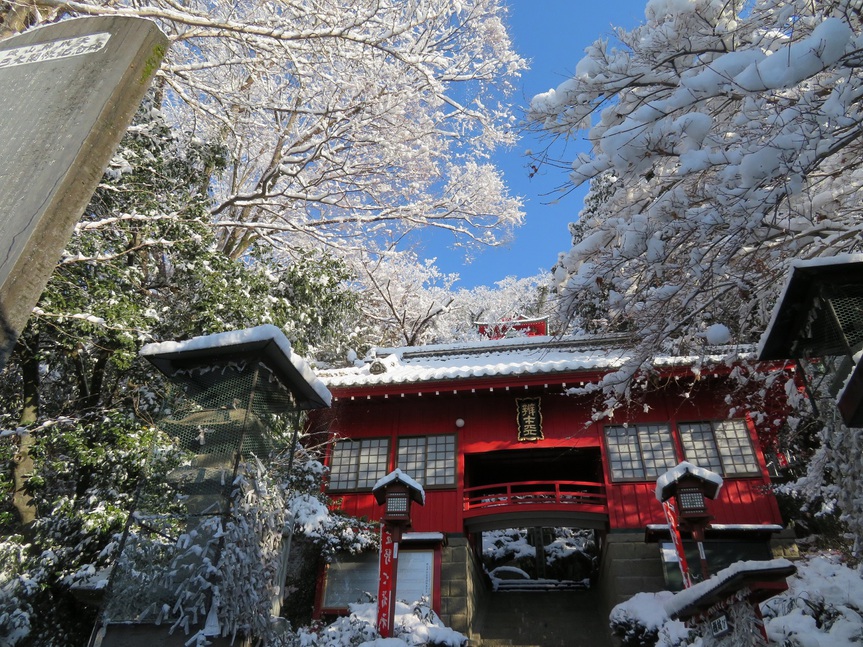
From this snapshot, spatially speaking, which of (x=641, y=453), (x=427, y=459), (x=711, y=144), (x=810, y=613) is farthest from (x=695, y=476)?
(x=711, y=144)

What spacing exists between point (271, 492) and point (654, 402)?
9883mm

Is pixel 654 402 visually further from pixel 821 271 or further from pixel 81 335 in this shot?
pixel 81 335

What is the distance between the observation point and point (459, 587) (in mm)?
11039

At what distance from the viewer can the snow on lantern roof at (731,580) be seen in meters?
4.67

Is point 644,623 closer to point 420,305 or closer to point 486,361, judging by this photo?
point 486,361

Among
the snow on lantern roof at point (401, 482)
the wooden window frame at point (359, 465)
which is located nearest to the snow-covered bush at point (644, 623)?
the snow on lantern roof at point (401, 482)

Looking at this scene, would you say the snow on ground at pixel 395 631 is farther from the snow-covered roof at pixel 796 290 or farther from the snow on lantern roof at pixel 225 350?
the snow-covered roof at pixel 796 290

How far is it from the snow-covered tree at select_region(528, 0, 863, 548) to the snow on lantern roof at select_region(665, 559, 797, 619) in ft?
2.43

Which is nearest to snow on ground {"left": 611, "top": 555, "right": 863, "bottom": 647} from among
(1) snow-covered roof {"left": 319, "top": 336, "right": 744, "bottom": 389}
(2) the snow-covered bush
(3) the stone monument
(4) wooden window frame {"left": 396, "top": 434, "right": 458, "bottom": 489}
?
(2) the snow-covered bush

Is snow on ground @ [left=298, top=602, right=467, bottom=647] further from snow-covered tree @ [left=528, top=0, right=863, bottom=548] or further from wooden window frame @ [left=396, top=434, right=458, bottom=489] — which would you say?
snow-covered tree @ [left=528, top=0, right=863, bottom=548]

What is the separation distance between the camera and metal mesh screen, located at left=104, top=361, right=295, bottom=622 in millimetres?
3611

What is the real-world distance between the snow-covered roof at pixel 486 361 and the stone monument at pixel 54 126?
7323mm

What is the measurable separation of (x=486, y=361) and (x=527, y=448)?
3422 millimetres

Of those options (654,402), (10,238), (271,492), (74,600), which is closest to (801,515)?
(654,402)
